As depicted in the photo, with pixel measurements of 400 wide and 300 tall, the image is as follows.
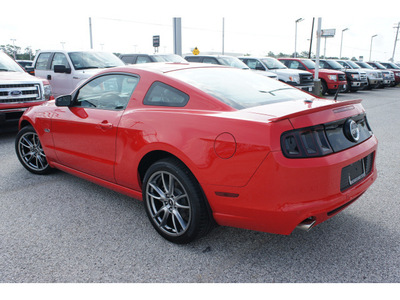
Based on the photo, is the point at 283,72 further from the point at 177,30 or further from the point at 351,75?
the point at 351,75

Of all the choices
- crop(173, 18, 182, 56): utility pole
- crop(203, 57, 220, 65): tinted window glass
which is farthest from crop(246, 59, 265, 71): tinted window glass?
crop(173, 18, 182, 56): utility pole

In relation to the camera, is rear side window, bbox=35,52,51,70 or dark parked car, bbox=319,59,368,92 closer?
rear side window, bbox=35,52,51,70

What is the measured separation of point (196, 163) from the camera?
8.80 feet

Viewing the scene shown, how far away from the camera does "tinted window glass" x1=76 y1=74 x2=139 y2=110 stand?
11.4 ft

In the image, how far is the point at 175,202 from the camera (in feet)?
9.76

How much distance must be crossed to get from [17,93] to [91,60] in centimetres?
317

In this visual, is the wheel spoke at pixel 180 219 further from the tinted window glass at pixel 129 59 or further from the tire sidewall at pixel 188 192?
the tinted window glass at pixel 129 59

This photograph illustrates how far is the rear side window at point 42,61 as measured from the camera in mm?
10560

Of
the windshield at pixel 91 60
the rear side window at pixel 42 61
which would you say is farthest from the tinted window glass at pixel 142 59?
the rear side window at pixel 42 61

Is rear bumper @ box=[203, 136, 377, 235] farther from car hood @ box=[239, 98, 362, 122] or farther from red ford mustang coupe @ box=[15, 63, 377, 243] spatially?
car hood @ box=[239, 98, 362, 122]

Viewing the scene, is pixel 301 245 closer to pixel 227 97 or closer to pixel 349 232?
pixel 349 232

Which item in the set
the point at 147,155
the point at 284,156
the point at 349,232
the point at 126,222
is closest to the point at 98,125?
the point at 147,155

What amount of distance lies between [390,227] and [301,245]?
3.03 ft

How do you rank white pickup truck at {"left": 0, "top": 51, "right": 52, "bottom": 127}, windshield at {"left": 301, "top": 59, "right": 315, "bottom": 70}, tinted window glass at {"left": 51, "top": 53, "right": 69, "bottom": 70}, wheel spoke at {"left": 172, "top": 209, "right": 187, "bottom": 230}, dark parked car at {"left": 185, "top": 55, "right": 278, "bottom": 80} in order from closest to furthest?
wheel spoke at {"left": 172, "top": 209, "right": 187, "bottom": 230} < white pickup truck at {"left": 0, "top": 51, "right": 52, "bottom": 127} < tinted window glass at {"left": 51, "top": 53, "right": 69, "bottom": 70} < dark parked car at {"left": 185, "top": 55, "right": 278, "bottom": 80} < windshield at {"left": 301, "top": 59, "right": 315, "bottom": 70}
